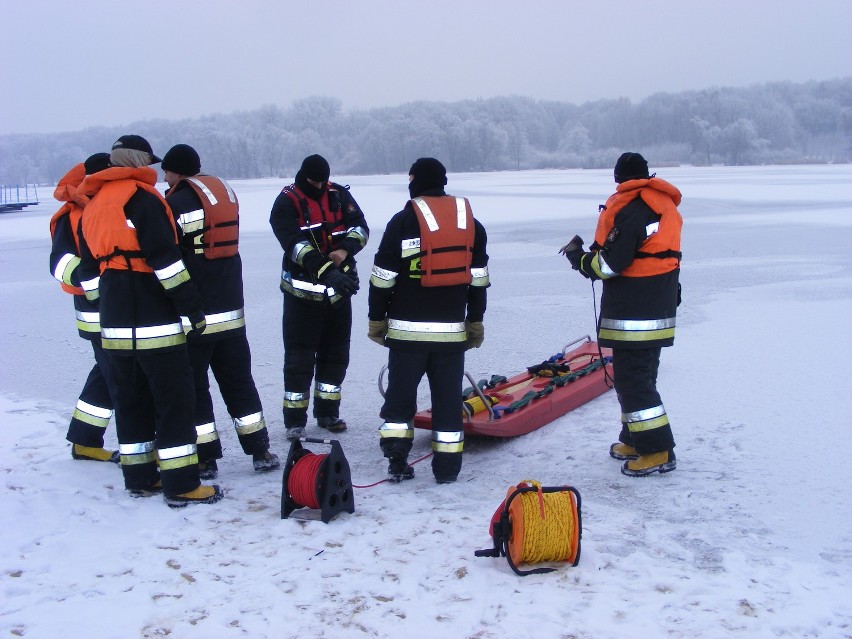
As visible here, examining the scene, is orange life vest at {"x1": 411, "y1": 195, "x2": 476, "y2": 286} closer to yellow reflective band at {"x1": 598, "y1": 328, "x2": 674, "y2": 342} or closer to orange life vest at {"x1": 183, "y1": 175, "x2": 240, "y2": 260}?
yellow reflective band at {"x1": 598, "y1": 328, "x2": 674, "y2": 342}

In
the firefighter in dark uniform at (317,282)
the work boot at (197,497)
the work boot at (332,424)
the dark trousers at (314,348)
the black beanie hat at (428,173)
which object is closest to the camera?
the work boot at (197,497)

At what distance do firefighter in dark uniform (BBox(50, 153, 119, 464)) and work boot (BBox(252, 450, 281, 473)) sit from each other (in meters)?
0.79

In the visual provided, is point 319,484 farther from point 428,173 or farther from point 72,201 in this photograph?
point 72,201

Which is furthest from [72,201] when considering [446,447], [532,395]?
[532,395]

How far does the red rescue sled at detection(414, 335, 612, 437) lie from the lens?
15.6ft

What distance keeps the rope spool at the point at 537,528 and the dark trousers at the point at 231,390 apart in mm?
1669

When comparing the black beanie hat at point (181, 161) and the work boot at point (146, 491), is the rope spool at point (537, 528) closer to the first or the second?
the work boot at point (146, 491)

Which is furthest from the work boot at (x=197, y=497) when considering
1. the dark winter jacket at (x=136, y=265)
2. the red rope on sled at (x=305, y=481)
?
the dark winter jacket at (x=136, y=265)

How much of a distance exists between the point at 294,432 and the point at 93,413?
1.16 m

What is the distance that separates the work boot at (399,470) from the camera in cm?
427

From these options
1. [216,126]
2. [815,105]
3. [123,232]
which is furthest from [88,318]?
[815,105]

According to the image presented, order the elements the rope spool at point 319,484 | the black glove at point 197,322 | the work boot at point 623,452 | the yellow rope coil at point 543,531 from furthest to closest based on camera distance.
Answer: the work boot at point 623,452, the black glove at point 197,322, the rope spool at point 319,484, the yellow rope coil at point 543,531

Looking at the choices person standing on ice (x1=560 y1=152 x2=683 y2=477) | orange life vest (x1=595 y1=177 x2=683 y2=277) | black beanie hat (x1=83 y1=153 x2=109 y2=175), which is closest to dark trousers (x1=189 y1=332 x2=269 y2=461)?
black beanie hat (x1=83 y1=153 x2=109 y2=175)

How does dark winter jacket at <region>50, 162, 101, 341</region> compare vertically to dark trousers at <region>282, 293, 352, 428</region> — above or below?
above
